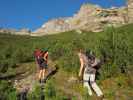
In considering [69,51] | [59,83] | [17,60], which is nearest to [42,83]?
[59,83]

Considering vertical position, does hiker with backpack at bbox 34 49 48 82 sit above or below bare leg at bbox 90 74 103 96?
above

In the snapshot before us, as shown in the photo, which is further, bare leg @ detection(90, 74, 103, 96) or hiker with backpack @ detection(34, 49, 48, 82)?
hiker with backpack @ detection(34, 49, 48, 82)

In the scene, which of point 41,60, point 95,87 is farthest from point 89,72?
point 41,60

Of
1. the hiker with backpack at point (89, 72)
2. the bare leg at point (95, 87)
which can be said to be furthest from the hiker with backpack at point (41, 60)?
the bare leg at point (95, 87)

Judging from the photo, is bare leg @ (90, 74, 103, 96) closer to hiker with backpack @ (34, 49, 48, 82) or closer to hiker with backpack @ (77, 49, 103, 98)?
hiker with backpack @ (77, 49, 103, 98)

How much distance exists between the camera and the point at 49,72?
49.0ft

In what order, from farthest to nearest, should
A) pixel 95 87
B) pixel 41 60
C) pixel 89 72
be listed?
pixel 41 60 → pixel 89 72 → pixel 95 87

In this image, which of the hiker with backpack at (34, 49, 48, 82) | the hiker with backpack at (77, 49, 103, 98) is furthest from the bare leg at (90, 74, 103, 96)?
the hiker with backpack at (34, 49, 48, 82)

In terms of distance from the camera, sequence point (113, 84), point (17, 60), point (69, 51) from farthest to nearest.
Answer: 1. point (17, 60)
2. point (69, 51)
3. point (113, 84)

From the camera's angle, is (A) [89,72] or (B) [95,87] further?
(A) [89,72]

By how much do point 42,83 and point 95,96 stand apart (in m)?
2.53

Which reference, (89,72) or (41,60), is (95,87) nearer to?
(89,72)

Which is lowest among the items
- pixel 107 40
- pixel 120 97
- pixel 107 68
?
pixel 120 97

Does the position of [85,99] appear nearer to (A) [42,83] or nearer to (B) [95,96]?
(B) [95,96]
